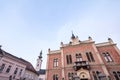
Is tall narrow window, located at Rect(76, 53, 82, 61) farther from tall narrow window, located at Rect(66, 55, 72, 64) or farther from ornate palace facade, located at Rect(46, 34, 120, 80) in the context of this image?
tall narrow window, located at Rect(66, 55, 72, 64)

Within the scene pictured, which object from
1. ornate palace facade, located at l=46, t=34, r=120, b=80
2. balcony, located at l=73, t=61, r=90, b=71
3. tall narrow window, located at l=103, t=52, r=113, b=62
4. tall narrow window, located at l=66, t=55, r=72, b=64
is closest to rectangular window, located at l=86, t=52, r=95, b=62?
ornate palace facade, located at l=46, t=34, r=120, b=80

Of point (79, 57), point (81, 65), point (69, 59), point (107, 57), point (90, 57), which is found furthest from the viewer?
point (69, 59)

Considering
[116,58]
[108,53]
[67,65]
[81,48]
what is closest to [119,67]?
[116,58]

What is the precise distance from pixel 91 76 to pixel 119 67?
6.04 meters

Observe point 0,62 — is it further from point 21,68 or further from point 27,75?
point 27,75

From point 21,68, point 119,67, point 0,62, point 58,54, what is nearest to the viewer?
point 119,67

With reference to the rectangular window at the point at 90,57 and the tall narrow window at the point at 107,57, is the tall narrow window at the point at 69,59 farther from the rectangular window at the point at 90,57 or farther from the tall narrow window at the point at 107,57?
the tall narrow window at the point at 107,57

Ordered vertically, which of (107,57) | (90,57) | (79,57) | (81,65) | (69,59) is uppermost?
(79,57)

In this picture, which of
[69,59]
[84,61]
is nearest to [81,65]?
[84,61]

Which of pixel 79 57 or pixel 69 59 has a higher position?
pixel 79 57

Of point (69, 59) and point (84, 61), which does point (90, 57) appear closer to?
point (84, 61)

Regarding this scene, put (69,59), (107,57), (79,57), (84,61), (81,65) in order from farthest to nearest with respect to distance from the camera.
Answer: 1. (69,59)
2. (79,57)
3. (107,57)
4. (84,61)
5. (81,65)

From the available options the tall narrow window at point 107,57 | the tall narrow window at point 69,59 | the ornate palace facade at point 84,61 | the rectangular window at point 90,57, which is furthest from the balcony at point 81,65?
the tall narrow window at point 107,57

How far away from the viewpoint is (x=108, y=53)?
1919 cm
